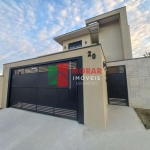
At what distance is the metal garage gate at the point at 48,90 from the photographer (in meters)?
4.33

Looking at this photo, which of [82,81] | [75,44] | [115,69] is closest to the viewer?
[82,81]

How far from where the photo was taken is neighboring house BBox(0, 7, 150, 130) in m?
3.71

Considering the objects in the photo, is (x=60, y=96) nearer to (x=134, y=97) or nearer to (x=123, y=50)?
(x=134, y=97)

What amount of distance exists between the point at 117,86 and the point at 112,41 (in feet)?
18.4

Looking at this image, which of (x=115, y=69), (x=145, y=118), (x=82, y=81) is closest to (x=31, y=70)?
(x=82, y=81)

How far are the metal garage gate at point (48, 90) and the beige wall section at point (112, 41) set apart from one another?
657 centimetres

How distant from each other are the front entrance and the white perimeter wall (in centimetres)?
33

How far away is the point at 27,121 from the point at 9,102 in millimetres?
3615

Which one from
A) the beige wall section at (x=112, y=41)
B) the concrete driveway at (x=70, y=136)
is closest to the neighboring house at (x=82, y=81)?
the beige wall section at (x=112, y=41)

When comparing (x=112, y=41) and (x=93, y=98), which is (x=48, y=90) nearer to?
(x=93, y=98)

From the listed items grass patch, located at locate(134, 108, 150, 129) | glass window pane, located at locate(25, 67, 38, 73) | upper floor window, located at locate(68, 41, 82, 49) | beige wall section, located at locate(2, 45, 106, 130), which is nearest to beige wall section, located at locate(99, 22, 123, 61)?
upper floor window, located at locate(68, 41, 82, 49)

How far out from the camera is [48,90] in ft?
16.3

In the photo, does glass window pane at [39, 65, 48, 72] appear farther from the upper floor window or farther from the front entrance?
the upper floor window

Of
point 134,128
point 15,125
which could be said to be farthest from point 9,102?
point 134,128
